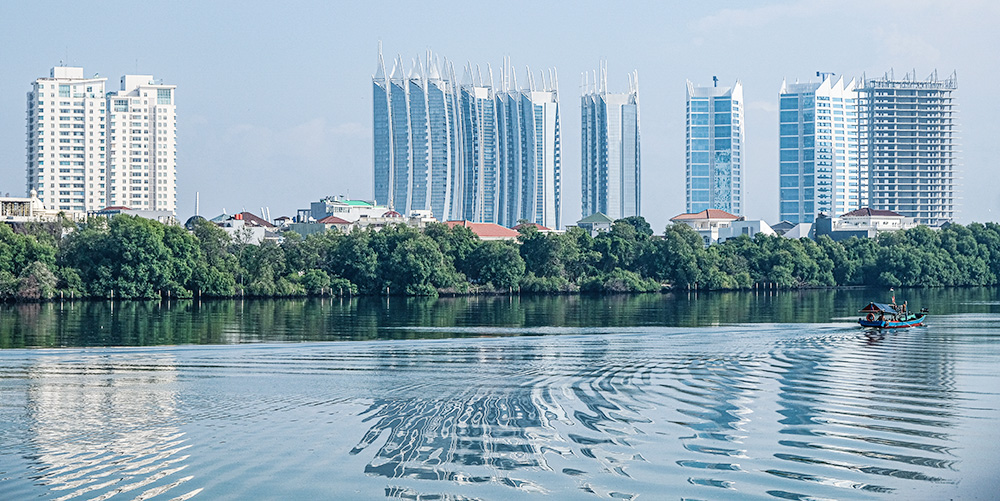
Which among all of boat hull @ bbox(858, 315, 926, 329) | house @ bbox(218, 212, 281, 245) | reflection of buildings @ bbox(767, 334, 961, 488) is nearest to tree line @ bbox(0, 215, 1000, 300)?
house @ bbox(218, 212, 281, 245)

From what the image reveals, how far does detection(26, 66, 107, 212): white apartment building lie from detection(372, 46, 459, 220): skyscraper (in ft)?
108

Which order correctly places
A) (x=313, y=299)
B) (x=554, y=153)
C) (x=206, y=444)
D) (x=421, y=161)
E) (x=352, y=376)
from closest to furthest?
(x=206, y=444), (x=352, y=376), (x=313, y=299), (x=421, y=161), (x=554, y=153)

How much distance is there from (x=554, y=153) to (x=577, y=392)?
130m

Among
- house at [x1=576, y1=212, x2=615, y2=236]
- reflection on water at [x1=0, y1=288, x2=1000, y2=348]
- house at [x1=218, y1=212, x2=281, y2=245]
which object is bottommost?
reflection on water at [x1=0, y1=288, x2=1000, y2=348]

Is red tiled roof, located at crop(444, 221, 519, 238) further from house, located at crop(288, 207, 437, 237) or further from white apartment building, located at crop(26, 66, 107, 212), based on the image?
white apartment building, located at crop(26, 66, 107, 212)

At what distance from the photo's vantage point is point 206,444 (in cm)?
1332

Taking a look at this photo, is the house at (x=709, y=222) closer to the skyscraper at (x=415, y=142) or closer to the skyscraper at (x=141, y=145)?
the skyscraper at (x=415, y=142)

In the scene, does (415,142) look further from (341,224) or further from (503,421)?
(503,421)

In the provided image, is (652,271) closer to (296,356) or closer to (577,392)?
(296,356)

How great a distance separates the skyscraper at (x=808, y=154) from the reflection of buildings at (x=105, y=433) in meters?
138

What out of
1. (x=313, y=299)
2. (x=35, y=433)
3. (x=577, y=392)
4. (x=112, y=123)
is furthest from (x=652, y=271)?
(x=112, y=123)

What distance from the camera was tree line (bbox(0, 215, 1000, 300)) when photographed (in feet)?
194

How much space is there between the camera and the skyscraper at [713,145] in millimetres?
150000

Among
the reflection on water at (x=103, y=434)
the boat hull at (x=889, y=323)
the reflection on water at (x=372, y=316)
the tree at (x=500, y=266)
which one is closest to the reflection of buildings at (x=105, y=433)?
the reflection on water at (x=103, y=434)
